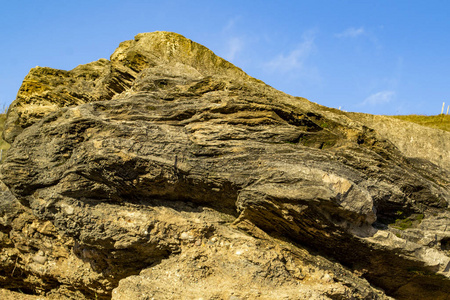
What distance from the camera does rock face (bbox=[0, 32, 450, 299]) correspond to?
299 inches

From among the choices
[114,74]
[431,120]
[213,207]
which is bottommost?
[213,207]

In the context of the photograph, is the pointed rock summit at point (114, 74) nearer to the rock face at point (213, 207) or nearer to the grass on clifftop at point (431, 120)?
the rock face at point (213, 207)

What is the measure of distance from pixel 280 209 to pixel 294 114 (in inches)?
119

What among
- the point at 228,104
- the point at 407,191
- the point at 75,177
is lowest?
the point at 75,177

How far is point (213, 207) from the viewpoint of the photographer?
8.77m

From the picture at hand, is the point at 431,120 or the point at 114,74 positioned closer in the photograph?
the point at 114,74

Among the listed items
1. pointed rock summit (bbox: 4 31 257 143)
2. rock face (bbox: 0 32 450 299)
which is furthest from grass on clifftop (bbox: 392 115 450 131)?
rock face (bbox: 0 32 450 299)

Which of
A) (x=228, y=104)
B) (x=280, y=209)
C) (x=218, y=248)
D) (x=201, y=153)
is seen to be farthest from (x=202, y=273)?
(x=228, y=104)

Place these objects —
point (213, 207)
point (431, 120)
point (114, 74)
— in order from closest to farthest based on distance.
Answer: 1. point (213, 207)
2. point (114, 74)
3. point (431, 120)

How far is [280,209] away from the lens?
7812 mm

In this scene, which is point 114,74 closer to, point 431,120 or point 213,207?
point 213,207

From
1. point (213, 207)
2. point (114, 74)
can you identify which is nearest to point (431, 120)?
point (114, 74)

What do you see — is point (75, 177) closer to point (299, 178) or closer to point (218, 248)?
point (218, 248)

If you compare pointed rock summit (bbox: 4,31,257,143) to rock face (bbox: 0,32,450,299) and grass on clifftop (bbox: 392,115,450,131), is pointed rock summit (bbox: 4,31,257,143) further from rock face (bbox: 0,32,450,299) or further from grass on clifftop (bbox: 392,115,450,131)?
grass on clifftop (bbox: 392,115,450,131)
